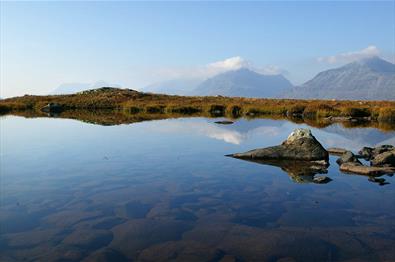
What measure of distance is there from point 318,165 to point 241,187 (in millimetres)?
6939

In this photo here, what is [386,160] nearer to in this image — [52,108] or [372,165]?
[372,165]

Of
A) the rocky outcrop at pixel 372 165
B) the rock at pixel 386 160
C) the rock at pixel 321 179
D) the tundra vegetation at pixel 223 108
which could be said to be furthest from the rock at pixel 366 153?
the tundra vegetation at pixel 223 108

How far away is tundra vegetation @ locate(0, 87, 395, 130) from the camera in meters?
63.5

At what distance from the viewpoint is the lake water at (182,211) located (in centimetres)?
1123

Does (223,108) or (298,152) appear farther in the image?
(223,108)

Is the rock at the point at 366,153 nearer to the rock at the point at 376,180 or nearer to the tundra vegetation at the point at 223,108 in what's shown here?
the rock at the point at 376,180

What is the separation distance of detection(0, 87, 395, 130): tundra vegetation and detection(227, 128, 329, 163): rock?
91.5 feet

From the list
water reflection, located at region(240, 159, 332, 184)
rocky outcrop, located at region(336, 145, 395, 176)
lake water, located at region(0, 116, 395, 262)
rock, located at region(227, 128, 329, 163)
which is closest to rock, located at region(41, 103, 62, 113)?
lake water, located at region(0, 116, 395, 262)

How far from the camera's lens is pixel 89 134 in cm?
3866

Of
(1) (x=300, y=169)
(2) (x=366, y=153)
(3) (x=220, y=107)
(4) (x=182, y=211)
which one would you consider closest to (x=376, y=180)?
(1) (x=300, y=169)

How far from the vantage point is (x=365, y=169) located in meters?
21.4

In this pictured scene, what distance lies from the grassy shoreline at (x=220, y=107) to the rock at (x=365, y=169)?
141 ft

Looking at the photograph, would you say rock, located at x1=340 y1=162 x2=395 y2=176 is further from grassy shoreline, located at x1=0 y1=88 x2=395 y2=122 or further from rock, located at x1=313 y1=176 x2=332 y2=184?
grassy shoreline, located at x1=0 y1=88 x2=395 y2=122

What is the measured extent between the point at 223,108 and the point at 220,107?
24.8 inches
